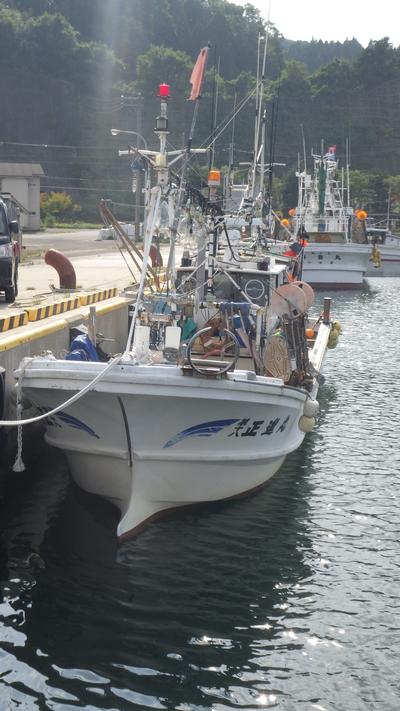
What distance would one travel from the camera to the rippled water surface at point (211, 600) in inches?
299

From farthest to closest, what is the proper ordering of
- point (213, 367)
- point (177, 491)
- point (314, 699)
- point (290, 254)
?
point (290, 254) < point (177, 491) < point (213, 367) < point (314, 699)

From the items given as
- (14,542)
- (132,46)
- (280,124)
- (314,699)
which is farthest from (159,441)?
(132,46)

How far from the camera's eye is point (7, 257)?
1636 centimetres

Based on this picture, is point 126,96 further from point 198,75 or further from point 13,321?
point 198,75

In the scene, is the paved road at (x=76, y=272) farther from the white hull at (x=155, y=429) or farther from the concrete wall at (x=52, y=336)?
the white hull at (x=155, y=429)

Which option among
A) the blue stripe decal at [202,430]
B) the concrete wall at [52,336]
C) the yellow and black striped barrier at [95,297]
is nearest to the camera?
the blue stripe decal at [202,430]

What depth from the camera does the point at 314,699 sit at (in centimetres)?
744

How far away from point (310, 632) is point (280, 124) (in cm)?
11120

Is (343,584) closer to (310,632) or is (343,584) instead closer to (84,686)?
(310,632)

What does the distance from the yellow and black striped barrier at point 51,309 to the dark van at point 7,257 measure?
119 centimetres

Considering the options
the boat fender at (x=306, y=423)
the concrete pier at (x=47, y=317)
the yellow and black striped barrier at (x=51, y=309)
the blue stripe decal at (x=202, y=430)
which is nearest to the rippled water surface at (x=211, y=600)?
the boat fender at (x=306, y=423)

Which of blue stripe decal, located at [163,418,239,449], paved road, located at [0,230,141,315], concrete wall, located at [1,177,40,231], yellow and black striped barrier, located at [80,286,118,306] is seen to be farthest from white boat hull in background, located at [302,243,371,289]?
blue stripe decal, located at [163,418,239,449]

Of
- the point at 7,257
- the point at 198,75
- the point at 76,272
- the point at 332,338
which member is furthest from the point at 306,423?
the point at 76,272

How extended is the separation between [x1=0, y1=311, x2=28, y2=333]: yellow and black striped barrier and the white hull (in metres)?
2.89
